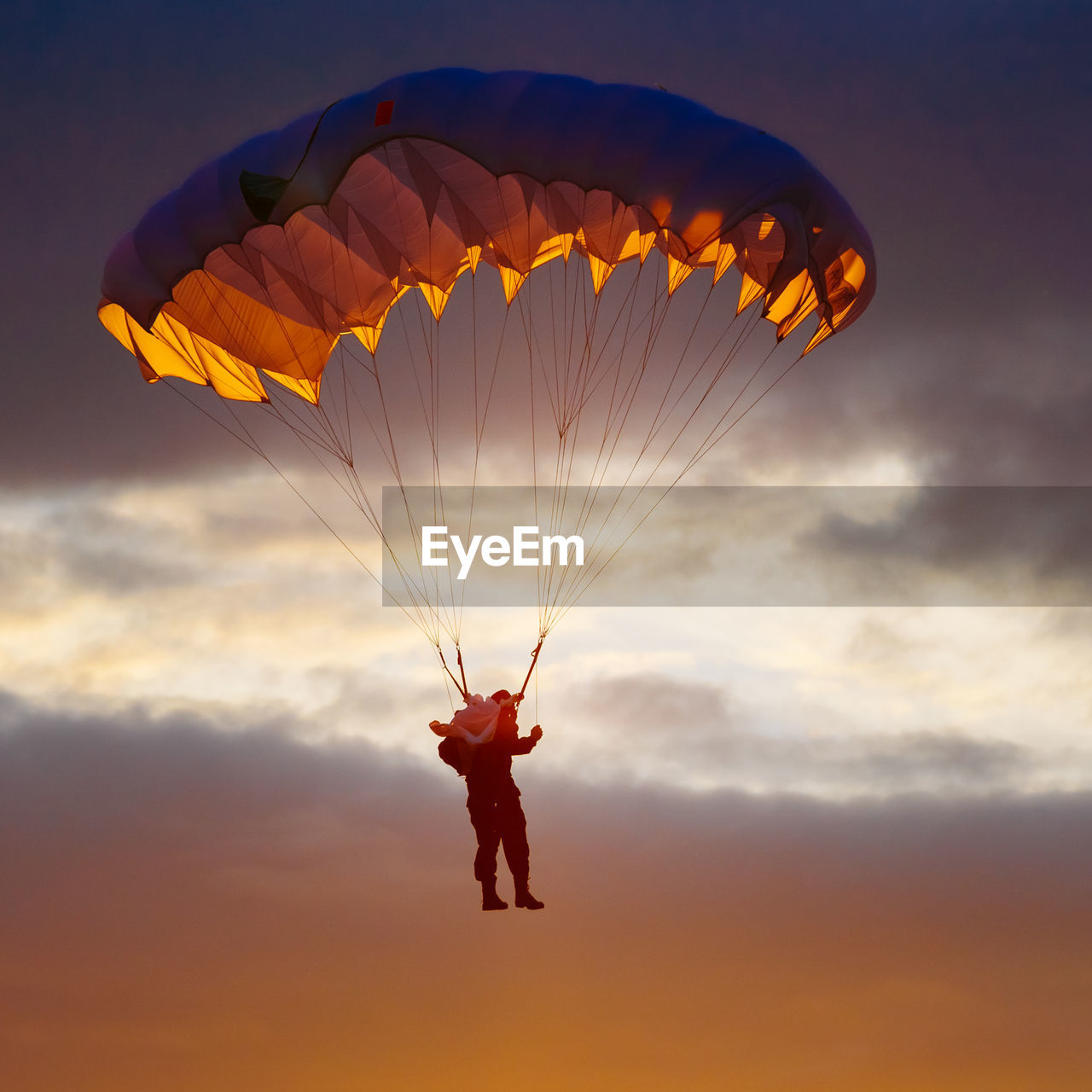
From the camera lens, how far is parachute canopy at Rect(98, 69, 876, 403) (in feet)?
67.2

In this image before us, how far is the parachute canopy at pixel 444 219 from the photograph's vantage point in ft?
67.2

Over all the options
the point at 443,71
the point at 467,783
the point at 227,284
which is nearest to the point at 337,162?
the point at 443,71

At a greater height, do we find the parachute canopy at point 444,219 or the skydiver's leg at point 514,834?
the parachute canopy at point 444,219

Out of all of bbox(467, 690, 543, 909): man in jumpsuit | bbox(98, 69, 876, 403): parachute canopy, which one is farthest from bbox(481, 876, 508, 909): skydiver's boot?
bbox(98, 69, 876, 403): parachute canopy

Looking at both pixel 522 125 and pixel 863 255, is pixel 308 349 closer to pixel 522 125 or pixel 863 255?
pixel 522 125

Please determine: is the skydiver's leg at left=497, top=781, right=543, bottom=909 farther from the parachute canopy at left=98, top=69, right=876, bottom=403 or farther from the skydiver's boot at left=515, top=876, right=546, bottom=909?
the parachute canopy at left=98, top=69, right=876, bottom=403

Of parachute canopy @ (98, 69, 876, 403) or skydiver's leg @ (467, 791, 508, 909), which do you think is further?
skydiver's leg @ (467, 791, 508, 909)

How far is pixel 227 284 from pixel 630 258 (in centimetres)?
488

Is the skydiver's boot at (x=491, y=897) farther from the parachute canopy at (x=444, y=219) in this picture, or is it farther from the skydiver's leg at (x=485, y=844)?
the parachute canopy at (x=444, y=219)

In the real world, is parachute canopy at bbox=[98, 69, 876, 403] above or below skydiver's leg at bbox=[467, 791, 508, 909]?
above

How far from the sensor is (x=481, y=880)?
851 inches

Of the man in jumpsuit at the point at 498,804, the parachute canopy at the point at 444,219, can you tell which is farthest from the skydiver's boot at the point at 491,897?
the parachute canopy at the point at 444,219

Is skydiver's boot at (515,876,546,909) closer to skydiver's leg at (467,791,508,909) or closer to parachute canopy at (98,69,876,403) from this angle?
skydiver's leg at (467,791,508,909)

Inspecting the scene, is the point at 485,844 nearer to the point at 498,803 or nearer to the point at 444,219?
the point at 498,803
